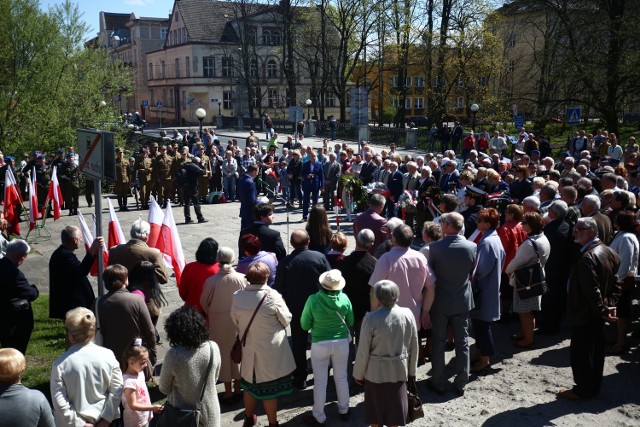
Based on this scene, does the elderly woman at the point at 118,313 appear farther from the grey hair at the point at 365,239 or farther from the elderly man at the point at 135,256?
the grey hair at the point at 365,239

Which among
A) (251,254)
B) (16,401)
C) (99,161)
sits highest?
(99,161)

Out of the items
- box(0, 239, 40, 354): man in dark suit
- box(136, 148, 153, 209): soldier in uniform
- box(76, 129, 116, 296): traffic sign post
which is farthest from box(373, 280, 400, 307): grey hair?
box(136, 148, 153, 209): soldier in uniform

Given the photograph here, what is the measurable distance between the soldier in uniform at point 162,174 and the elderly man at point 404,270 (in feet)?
48.7

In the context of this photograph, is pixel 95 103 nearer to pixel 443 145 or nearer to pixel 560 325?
pixel 443 145

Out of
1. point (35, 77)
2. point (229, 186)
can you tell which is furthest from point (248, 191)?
point (35, 77)

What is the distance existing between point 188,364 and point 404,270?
8.45 feet

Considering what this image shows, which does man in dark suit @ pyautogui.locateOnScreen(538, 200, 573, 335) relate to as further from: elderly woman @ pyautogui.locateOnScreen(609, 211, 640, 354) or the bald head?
the bald head

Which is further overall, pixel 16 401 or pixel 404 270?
pixel 404 270

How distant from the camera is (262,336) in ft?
19.3

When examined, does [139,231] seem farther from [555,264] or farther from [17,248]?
[555,264]

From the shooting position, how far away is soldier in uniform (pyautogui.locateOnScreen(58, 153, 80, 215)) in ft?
64.0

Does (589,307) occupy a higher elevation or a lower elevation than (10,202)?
lower

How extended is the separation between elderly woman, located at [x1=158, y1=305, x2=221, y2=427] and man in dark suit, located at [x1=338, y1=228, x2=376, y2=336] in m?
2.29

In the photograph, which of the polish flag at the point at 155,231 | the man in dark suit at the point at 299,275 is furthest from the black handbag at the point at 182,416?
the polish flag at the point at 155,231
